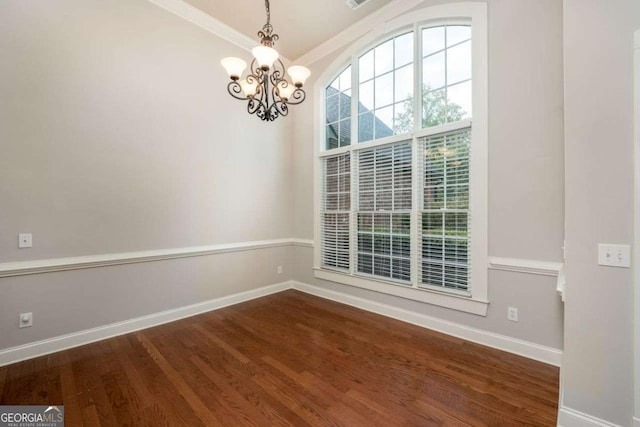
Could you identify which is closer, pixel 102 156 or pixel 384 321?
pixel 102 156

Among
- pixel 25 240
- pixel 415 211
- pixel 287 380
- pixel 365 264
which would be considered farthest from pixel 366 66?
pixel 25 240

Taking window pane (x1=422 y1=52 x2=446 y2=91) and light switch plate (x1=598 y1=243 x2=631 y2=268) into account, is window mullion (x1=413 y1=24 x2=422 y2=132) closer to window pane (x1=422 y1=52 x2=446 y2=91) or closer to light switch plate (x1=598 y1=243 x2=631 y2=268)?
window pane (x1=422 y1=52 x2=446 y2=91)

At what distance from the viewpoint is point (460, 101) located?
2789 millimetres

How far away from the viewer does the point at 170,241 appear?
320cm

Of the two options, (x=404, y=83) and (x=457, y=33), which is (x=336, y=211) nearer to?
(x=404, y=83)

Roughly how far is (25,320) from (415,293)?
3835mm

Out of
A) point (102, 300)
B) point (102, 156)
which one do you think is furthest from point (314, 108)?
point (102, 300)

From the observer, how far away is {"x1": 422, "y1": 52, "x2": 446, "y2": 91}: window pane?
295 centimetres

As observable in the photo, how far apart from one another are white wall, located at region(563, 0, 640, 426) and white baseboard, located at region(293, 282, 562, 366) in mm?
848

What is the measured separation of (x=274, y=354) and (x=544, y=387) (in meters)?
2.19

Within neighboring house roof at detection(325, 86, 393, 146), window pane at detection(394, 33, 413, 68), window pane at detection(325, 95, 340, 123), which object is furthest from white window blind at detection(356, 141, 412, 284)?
window pane at detection(394, 33, 413, 68)

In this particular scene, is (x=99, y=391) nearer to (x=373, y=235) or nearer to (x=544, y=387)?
(x=373, y=235)

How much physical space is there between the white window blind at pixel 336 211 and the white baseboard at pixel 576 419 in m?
2.53

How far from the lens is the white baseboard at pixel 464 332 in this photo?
2305 mm
